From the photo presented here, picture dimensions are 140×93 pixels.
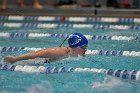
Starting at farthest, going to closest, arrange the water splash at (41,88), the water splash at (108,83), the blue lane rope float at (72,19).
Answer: the blue lane rope float at (72,19), the water splash at (108,83), the water splash at (41,88)

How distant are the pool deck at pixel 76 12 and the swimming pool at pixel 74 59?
2.04 ft

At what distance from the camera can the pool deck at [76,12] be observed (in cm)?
1079

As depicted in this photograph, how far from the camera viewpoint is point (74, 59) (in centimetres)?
559

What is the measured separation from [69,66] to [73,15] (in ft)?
18.1

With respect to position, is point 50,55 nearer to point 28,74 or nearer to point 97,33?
point 28,74

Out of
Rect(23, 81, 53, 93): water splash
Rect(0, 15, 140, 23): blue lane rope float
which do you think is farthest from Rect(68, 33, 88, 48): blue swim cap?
Rect(0, 15, 140, 23): blue lane rope float

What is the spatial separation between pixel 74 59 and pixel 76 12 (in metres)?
5.63

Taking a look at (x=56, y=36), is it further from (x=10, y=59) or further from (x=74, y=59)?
(x=10, y=59)

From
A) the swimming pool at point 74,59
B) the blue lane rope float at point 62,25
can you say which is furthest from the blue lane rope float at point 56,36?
the blue lane rope float at point 62,25

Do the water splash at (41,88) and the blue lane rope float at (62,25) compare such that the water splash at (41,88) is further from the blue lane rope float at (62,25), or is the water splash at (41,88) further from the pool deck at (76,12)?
the pool deck at (76,12)

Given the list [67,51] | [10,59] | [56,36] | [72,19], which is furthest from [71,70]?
[72,19]

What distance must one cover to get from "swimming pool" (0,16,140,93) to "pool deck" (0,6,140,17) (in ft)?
2.04

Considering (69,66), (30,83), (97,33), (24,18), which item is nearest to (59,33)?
(97,33)

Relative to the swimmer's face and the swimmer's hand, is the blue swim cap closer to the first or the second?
the swimmer's face
